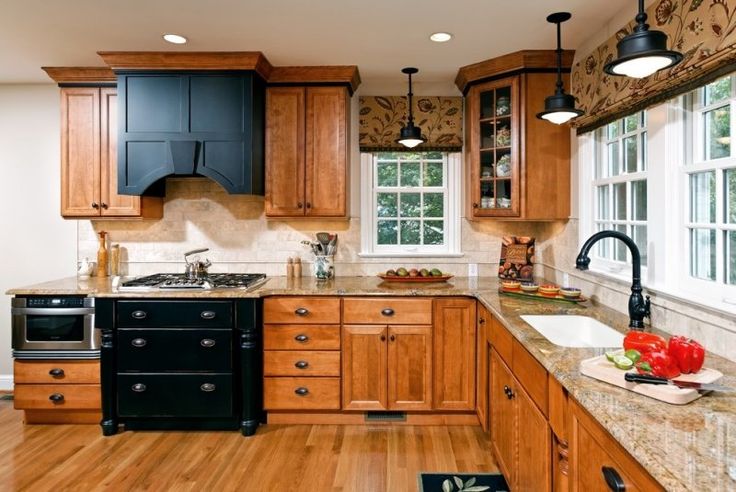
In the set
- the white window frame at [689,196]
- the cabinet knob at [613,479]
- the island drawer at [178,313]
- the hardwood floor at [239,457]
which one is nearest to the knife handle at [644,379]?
the cabinet knob at [613,479]

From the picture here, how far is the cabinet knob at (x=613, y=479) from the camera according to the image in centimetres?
119

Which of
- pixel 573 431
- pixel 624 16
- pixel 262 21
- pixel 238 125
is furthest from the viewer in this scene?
pixel 238 125

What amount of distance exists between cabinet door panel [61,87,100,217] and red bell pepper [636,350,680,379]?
3.70m

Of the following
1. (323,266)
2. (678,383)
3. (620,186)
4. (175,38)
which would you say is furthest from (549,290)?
(175,38)

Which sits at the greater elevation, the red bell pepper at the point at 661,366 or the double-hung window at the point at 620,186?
the double-hung window at the point at 620,186

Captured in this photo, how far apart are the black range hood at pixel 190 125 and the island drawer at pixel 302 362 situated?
1169mm

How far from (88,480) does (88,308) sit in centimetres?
110

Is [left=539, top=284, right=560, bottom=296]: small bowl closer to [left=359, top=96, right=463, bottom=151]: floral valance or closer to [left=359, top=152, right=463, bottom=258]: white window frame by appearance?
[left=359, top=152, right=463, bottom=258]: white window frame

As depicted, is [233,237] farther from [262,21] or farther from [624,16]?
[624,16]

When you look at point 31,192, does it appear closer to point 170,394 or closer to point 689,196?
point 170,394

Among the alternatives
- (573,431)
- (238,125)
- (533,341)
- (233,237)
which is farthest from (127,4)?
(573,431)

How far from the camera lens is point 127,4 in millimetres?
2604

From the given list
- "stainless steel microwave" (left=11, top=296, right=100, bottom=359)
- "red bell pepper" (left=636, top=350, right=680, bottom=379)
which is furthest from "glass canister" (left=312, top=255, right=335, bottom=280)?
"red bell pepper" (left=636, top=350, right=680, bottom=379)

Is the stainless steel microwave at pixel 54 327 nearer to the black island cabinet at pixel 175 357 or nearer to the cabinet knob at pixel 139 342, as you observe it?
the black island cabinet at pixel 175 357
